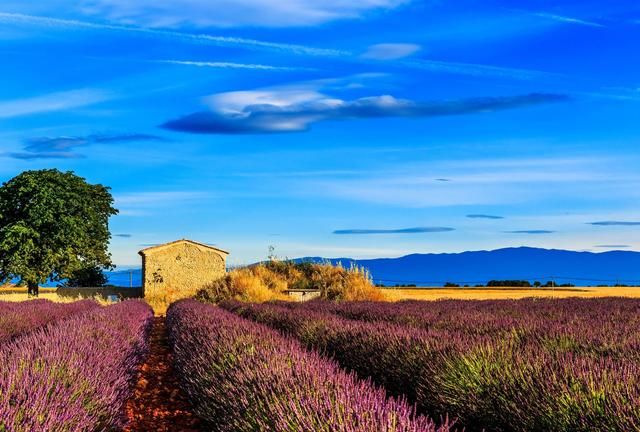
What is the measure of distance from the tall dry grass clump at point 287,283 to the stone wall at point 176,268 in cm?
731

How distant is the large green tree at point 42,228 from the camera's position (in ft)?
115

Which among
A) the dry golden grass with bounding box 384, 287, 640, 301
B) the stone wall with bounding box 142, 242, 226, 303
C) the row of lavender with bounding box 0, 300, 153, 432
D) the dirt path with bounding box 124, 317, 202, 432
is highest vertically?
the stone wall with bounding box 142, 242, 226, 303

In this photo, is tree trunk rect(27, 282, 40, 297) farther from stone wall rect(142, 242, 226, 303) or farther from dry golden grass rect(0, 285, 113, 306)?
stone wall rect(142, 242, 226, 303)

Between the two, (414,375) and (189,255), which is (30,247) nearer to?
(189,255)

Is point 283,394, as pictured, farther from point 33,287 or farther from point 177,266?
point 33,287

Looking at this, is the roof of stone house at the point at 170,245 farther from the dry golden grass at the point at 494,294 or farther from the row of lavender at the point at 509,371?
the row of lavender at the point at 509,371

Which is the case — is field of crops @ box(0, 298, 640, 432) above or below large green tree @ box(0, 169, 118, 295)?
below

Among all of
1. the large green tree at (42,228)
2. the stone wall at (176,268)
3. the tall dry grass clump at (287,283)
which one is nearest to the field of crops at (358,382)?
the tall dry grass clump at (287,283)

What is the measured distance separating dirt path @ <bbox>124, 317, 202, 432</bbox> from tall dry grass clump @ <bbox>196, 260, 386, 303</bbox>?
1144 cm

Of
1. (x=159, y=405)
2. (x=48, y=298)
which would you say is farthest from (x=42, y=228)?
(x=159, y=405)

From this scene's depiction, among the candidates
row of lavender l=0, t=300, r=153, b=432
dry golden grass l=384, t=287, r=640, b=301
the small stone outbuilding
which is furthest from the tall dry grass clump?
row of lavender l=0, t=300, r=153, b=432

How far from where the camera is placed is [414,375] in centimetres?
583

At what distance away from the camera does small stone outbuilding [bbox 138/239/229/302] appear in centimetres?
3372

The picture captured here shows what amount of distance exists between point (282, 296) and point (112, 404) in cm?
1796
